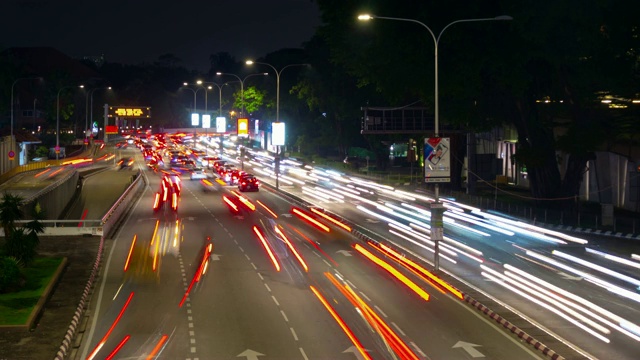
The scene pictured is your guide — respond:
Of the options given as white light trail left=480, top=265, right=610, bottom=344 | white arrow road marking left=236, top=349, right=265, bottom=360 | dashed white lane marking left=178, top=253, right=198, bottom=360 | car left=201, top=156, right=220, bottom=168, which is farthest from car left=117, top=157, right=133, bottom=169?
white arrow road marking left=236, top=349, right=265, bottom=360

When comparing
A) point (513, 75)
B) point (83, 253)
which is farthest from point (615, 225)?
point (83, 253)

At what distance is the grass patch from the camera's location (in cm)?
2424

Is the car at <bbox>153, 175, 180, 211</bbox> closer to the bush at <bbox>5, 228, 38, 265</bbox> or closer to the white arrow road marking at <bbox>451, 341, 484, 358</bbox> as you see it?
the bush at <bbox>5, 228, 38, 265</bbox>

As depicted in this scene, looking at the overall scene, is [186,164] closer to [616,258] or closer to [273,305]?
[616,258]

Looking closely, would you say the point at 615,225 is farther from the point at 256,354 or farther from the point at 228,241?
the point at 256,354

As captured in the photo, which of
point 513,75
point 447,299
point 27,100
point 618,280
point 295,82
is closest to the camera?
point 447,299

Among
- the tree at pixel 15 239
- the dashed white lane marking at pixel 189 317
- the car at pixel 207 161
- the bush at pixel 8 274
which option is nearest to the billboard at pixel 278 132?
the car at pixel 207 161

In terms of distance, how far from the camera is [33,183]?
7850 centimetres

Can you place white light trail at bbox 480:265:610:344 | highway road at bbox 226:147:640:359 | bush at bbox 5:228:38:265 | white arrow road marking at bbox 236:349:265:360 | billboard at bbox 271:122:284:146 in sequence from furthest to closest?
billboard at bbox 271:122:284:146
bush at bbox 5:228:38:265
highway road at bbox 226:147:640:359
white light trail at bbox 480:265:610:344
white arrow road marking at bbox 236:349:265:360

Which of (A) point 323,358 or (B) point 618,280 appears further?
(B) point 618,280

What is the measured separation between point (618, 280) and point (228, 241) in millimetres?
19145

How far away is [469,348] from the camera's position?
21.3 metres

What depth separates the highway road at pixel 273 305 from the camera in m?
21.3

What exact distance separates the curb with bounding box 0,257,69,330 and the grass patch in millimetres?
125
